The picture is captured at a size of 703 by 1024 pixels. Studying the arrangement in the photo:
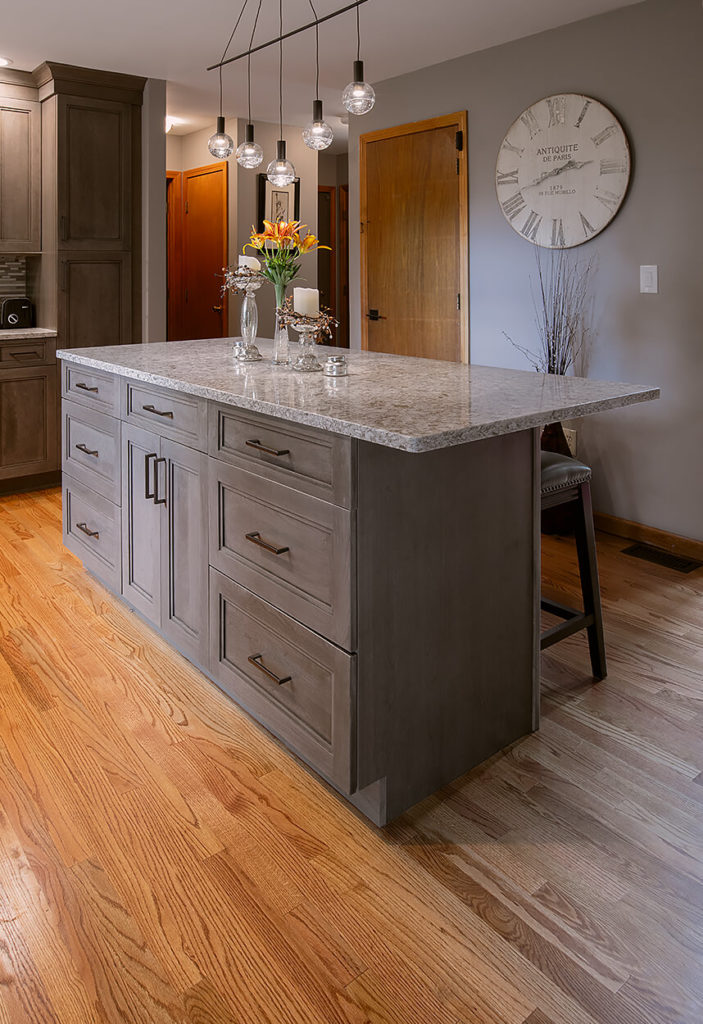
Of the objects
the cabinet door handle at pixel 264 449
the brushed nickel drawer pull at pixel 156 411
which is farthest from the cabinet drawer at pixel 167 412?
the cabinet door handle at pixel 264 449

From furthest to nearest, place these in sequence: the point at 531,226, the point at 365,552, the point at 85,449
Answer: the point at 531,226
the point at 85,449
the point at 365,552

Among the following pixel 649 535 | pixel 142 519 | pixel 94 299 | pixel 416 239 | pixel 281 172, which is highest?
pixel 416 239

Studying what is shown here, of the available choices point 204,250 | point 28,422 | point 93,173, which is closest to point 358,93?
point 93,173

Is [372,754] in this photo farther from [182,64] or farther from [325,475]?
[182,64]

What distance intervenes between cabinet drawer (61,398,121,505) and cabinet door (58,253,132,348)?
73.6 inches

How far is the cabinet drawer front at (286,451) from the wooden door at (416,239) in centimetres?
295

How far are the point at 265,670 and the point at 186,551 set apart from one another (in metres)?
0.57

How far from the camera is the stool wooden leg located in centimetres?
245

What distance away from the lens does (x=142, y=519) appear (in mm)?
2783

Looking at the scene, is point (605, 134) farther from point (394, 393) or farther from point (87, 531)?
point (87, 531)

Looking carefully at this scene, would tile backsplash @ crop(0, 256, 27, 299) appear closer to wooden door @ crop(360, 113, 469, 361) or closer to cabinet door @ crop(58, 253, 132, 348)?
cabinet door @ crop(58, 253, 132, 348)

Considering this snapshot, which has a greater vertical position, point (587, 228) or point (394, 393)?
point (587, 228)

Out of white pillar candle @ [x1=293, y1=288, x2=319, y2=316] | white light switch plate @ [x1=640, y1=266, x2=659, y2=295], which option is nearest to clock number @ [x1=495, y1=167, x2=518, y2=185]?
white light switch plate @ [x1=640, y1=266, x2=659, y2=295]

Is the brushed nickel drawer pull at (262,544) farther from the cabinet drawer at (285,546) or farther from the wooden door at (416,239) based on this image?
the wooden door at (416,239)
